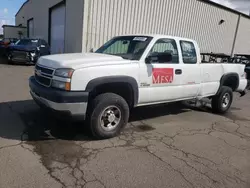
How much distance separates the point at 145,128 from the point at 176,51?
5.77 feet

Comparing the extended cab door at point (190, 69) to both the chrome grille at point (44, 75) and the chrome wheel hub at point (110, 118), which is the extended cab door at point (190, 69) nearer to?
the chrome wheel hub at point (110, 118)

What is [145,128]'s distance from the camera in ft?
16.1

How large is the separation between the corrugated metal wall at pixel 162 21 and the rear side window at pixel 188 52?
27.8 feet

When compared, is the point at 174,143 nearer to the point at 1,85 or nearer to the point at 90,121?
the point at 90,121

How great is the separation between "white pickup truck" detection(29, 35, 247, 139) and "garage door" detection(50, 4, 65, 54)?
41.8 ft

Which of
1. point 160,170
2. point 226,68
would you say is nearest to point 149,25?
point 226,68

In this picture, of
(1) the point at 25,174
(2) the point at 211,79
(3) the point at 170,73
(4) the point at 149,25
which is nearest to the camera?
(1) the point at 25,174

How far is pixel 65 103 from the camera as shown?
11.7 ft

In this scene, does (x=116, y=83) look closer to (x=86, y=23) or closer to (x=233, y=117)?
(x=233, y=117)

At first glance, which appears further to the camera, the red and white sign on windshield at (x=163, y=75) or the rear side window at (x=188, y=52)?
the rear side window at (x=188, y=52)

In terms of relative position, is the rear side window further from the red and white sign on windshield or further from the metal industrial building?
the metal industrial building

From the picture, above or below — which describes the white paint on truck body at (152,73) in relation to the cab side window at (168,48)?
below

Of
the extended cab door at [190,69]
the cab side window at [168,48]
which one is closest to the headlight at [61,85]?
the cab side window at [168,48]

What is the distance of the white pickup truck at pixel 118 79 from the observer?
12.0ft
